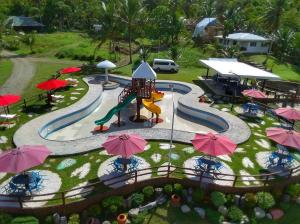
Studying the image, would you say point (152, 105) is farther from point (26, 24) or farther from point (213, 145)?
point (26, 24)

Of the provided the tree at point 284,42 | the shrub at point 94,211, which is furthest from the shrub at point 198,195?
the tree at point 284,42

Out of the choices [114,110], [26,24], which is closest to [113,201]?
[114,110]

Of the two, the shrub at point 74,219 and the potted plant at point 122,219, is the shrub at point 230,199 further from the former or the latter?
the shrub at point 74,219

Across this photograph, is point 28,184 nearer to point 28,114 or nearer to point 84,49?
point 28,114

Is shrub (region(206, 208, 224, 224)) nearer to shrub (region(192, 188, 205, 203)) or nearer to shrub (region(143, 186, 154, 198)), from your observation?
shrub (region(192, 188, 205, 203))

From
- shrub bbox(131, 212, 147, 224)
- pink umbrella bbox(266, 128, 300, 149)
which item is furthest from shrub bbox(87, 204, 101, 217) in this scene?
pink umbrella bbox(266, 128, 300, 149)

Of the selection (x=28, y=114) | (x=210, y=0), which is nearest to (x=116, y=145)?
(x=28, y=114)

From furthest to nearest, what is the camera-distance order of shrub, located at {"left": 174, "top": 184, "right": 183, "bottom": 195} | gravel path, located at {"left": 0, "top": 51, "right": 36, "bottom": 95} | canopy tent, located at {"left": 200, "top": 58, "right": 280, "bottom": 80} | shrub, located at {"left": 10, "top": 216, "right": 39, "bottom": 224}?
1. gravel path, located at {"left": 0, "top": 51, "right": 36, "bottom": 95}
2. canopy tent, located at {"left": 200, "top": 58, "right": 280, "bottom": 80}
3. shrub, located at {"left": 174, "top": 184, "right": 183, "bottom": 195}
4. shrub, located at {"left": 10, "top": 216, "right": 39, "bottom": 224}
